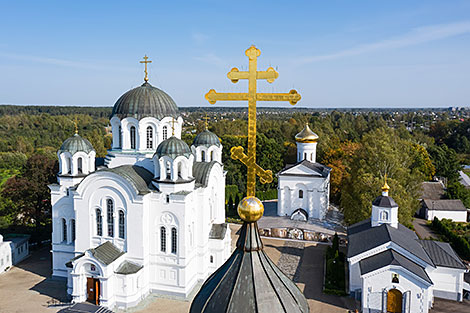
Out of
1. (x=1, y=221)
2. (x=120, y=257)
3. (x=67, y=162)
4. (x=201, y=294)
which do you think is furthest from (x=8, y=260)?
(x=201, y=294)

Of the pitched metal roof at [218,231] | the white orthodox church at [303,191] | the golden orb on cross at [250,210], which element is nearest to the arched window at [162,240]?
the pitched metal roof at [218,231]

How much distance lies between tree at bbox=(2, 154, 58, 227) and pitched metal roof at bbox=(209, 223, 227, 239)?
35.1 feet

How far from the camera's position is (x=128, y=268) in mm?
16562

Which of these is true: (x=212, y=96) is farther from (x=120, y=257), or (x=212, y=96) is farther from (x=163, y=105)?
(x=163, y=105)

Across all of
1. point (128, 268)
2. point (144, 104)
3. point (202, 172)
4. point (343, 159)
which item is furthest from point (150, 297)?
point (343, 159)

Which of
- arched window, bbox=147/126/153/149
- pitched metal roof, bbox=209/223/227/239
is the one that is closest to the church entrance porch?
pitched metal roof, bbox=209/223/227/239

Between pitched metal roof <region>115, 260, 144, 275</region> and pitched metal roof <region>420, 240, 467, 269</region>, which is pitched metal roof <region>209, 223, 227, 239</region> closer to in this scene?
pitched metal roof <region>115, 260, 144, 275</region>

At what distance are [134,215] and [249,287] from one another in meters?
13.2

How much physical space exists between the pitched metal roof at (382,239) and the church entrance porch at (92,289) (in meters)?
11.0

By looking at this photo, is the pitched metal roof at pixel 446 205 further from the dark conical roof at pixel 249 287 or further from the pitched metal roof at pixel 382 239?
the dark conical roof at pixel 249 287

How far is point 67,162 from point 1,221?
324 inches

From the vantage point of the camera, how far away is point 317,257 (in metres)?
22.5

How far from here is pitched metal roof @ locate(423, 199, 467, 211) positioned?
30.0 metres

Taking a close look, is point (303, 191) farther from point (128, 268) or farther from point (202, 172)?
point (128, 268)
